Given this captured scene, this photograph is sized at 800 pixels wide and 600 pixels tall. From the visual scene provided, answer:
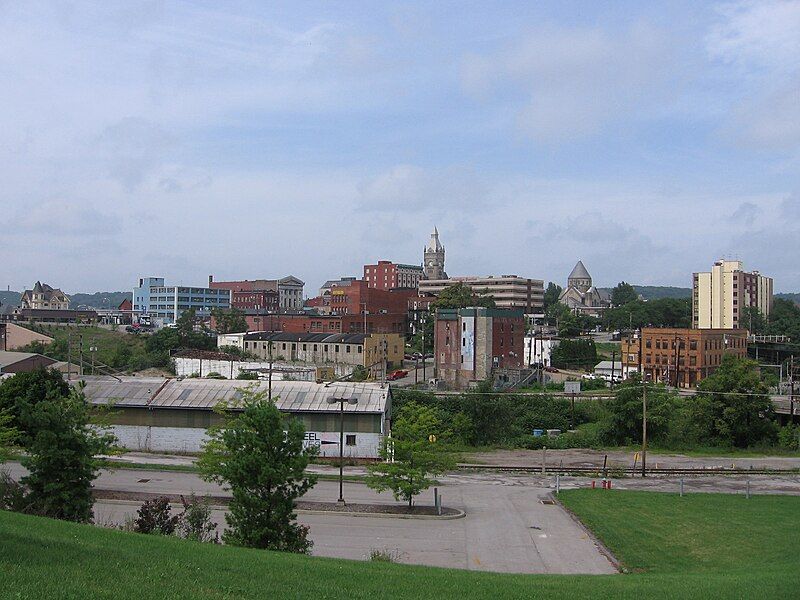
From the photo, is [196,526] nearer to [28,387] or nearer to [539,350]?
[28,387]

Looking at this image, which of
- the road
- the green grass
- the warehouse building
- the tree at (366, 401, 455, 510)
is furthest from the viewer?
the warehouse building

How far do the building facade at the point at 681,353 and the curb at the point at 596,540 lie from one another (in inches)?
2278

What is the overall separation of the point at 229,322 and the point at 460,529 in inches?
4112

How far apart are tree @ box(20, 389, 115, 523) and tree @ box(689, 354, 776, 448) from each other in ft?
157

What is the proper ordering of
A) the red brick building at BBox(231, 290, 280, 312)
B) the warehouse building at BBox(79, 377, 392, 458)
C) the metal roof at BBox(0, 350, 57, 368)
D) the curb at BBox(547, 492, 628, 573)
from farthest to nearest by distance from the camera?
1. the red brick building at BBox(231, 290, 280, 312)
2. the metal roof at BBox(0, 350, 57, 368)
3. the warehouse building at BBox(79, 377, 392, 458)
4. the curb at BBox(547, 492, 628, 573)

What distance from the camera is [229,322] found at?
13112 centimetres

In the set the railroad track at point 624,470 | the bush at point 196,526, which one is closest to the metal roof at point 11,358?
the railroad track at point 624,470

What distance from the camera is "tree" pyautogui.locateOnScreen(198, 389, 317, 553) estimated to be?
21.7 metres

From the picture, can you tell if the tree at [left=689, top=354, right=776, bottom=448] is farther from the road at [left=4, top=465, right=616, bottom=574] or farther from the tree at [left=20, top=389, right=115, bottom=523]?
the tree at [left=20, top=389, right=115, bottom=523]

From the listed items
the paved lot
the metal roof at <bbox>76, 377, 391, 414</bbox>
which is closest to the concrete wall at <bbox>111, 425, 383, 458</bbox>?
the metal roof at <bbox>76, 377, 391, 414</bbox>

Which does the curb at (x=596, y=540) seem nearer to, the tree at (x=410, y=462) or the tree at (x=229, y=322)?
the tree at (x=410, y=462)

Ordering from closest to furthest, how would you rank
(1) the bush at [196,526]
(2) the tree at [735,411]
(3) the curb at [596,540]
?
1. (1) the bush at [196,526]
2. (3) the curb at [596,540]
3. (2) the tree at [735,411]

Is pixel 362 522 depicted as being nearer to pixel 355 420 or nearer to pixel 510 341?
pixel 355 420

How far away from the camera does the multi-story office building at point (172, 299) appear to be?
7461 inches
